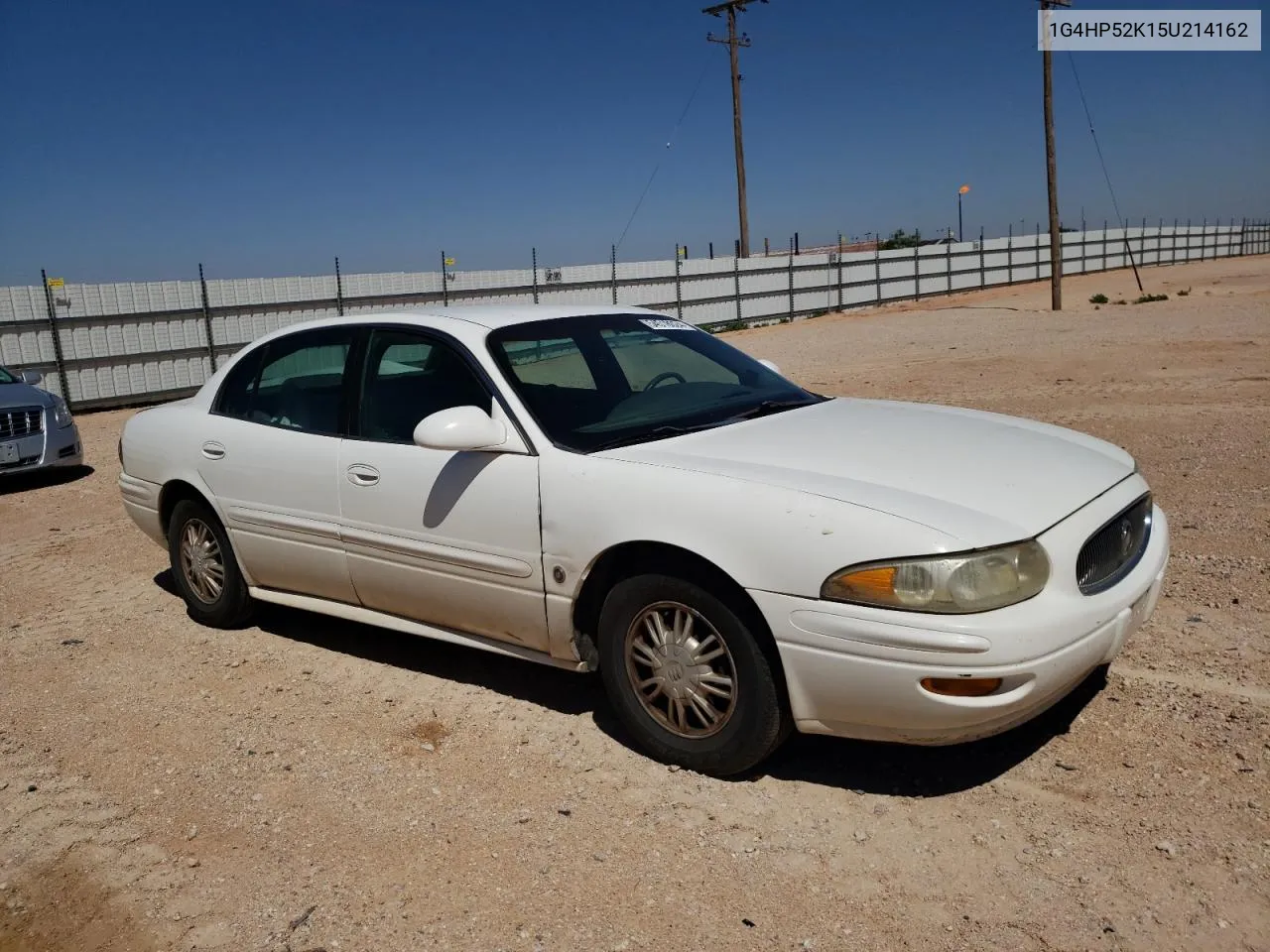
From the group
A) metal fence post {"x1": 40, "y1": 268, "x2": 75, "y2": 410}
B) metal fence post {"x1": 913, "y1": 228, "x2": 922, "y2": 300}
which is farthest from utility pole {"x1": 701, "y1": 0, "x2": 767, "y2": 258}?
metal fence post {"x1": 40, "y1": 268, "x2": 75, "y2": 410}

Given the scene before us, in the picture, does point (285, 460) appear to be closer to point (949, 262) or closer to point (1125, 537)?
point (1125, 537)

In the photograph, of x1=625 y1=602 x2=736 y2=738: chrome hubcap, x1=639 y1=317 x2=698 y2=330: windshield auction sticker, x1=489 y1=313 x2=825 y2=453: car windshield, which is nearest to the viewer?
x1=625 y1=602 x2=736 y2=738: chrome hubcap

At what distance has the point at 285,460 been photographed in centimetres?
470

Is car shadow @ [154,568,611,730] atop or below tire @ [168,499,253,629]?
below

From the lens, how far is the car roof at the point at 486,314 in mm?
4426

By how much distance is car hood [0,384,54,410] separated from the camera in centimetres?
1020

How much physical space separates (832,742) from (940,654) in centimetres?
96

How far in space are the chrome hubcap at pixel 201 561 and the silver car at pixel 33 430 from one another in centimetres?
572

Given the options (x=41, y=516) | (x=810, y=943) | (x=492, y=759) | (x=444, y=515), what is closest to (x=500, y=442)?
(x=444, y=515)

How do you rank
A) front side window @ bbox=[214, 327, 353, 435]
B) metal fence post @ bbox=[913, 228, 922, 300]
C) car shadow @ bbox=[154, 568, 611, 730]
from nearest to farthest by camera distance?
car shadow @ bbox=[154, 568, 611, 730] → front side window @ bbox=[214, 327, 353, 435] → metal fence post @ bbox=[913, 228, 922, 300]

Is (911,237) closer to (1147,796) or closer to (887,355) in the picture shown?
(887,355)

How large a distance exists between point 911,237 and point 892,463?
6618 cm

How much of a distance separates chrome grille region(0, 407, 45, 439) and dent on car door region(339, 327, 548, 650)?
23.4 ft

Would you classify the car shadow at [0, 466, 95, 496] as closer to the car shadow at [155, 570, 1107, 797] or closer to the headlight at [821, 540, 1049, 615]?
the car shadow at [155, 570, 1107, 797]
